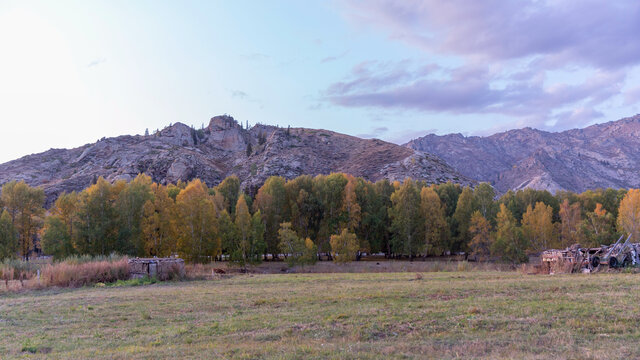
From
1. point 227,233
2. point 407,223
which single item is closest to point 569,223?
point 407,223

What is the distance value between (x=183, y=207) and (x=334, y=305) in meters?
44.2

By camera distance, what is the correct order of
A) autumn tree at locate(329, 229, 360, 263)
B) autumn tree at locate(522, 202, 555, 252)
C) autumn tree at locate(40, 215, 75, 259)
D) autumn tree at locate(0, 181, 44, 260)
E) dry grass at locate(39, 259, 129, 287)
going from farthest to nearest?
autumn tree at locate(522, 202, 555, 252), autumn tree at locate(0, 181, 44, 260), autumn tree at locate(329, 229, 360, 263), autumn tree at locate(40, 215, 75, 259), dry grass at locate(39, 259, 129, 287)

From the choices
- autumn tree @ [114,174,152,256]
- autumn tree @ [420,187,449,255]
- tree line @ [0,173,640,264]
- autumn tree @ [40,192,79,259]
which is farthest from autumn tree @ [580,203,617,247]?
autumn tree @ [40,192,79,259]

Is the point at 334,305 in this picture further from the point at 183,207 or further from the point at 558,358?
the point at 183,207

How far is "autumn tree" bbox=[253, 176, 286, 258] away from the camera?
72000mm

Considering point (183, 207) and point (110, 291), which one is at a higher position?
point (183, 207)

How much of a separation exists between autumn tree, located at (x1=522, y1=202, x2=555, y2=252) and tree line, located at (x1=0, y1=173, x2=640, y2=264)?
175 mm

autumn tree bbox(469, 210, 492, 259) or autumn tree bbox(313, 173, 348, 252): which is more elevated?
autumn tree bbox(313, 173, 348, 252)

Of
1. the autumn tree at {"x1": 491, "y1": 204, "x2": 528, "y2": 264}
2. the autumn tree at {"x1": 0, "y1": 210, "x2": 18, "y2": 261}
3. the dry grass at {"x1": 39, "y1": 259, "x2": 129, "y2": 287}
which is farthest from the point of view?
the autumn tree at {"x1": 0, "y1": 210, "x2": 18, "y2": 261}

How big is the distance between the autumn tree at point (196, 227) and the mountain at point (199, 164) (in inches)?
2359

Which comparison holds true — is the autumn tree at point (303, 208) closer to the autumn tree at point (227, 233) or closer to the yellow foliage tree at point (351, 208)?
the yellow foliage tree at point (351, 208)

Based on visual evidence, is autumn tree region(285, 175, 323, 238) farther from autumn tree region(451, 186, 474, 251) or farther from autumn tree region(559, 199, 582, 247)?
autumn tree region(559, 199, 582, 247)

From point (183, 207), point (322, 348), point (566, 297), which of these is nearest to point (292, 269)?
point (183, 207)

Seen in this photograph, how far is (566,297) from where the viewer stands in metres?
17.7
